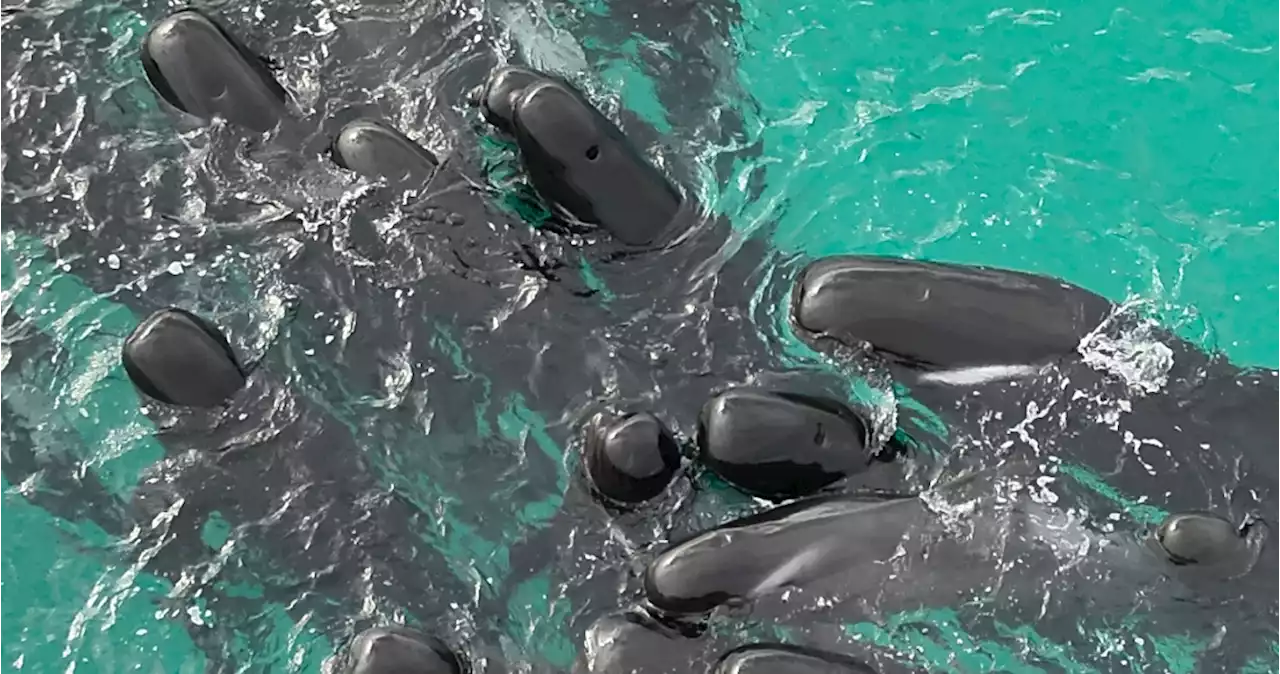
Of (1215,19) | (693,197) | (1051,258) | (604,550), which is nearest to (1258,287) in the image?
(1051,258)

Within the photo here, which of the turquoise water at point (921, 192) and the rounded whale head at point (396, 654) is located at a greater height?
the turquoise water at point (921, 192)

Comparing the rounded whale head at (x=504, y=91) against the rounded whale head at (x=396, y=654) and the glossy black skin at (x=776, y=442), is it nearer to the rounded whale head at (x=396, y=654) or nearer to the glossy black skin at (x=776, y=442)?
the glossy black skin at (x=776, y=442)

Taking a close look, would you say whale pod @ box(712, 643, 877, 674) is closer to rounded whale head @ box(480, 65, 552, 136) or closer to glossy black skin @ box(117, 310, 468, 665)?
glossy black skin @ box(117, 310, 468, 665)

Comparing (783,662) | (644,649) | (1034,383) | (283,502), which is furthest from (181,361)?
A: (1034,383)

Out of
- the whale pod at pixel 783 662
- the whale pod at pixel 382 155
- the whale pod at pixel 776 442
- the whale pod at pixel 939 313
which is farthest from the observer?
the whale pod at pixel 382 155

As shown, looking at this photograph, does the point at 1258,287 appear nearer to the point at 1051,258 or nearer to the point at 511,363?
the point at 1051,258

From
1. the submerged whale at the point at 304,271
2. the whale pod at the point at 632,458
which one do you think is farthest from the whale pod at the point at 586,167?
the whale pod at the point at 632,458

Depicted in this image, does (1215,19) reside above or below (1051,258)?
above
